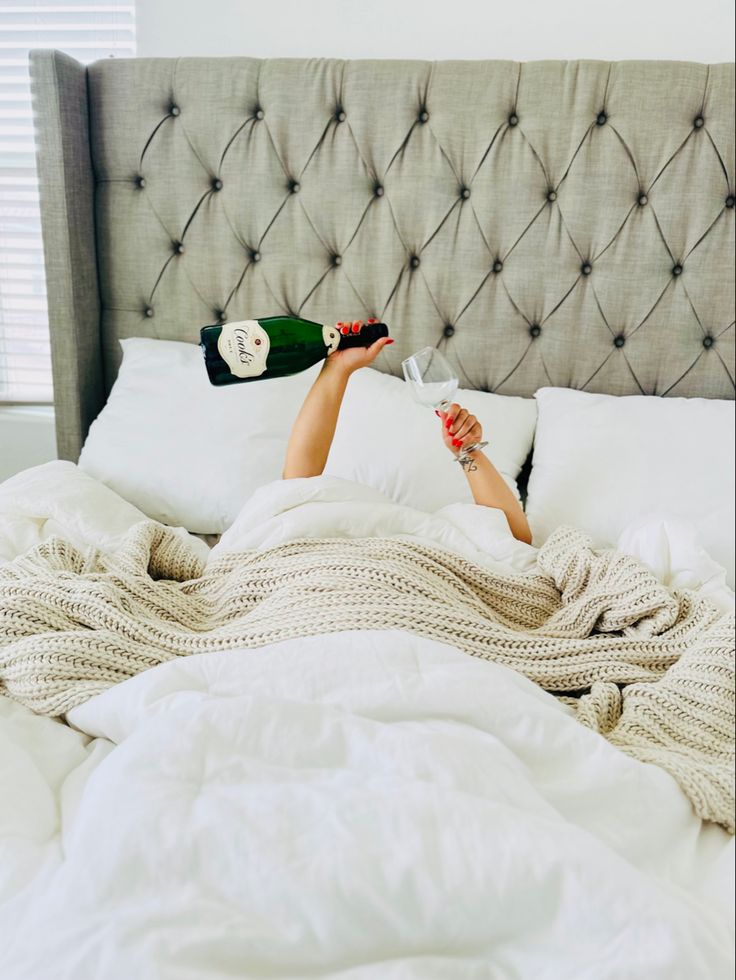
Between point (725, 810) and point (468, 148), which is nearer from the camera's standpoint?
point (725, 810)

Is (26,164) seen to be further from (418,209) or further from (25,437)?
(418,209)

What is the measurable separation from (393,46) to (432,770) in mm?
1272

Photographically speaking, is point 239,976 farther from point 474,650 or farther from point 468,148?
point 468,148

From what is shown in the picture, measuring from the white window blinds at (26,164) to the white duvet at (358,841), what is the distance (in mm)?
561

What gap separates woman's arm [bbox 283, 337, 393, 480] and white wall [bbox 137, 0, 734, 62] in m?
0.55

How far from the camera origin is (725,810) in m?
0.53

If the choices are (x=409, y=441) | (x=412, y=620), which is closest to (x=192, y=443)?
(x=409, y=441)

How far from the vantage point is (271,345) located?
115 centimetres

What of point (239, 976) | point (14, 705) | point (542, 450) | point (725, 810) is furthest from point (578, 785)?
point (542, 450)

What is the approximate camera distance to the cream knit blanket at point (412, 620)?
70 centimetres

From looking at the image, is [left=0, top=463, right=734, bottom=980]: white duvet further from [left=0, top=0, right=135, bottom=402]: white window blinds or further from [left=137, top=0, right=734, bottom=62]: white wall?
[left=137, top=0, right=734, bottom=62]: white wall

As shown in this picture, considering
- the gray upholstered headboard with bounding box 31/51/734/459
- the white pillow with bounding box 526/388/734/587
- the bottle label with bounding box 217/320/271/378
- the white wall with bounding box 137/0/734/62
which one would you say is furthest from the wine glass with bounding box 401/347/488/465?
the white wall with bounding box 137/0/734/62

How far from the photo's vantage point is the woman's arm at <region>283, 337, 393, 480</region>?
3.99 feet

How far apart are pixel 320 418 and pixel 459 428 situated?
217 millimetres
